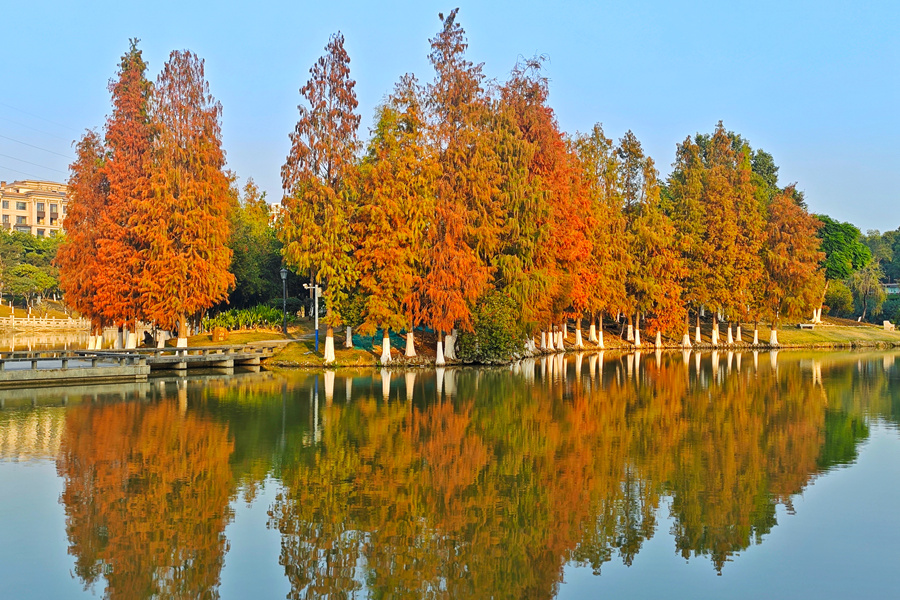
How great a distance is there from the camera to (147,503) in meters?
17.4

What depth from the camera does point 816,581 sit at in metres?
13.2

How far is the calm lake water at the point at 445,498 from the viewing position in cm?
1324

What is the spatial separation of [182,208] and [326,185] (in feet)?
28.6

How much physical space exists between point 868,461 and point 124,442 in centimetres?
2065

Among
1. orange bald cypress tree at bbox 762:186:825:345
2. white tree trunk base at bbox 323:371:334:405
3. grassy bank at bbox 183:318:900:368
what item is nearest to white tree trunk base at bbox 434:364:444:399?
grassy bank at bbox 183:318:900:368

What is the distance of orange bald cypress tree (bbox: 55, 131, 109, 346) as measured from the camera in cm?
5262

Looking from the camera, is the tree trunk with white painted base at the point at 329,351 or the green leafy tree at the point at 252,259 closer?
the tree trunk with white painted base at the point at 329,351

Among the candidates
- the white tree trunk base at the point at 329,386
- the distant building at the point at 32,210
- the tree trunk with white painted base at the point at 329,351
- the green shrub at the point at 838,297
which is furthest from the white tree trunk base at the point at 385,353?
the distant building at the point at 32,210

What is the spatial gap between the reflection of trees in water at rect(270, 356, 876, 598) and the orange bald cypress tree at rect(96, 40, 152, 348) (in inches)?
878

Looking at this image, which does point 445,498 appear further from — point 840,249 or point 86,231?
point 840,249

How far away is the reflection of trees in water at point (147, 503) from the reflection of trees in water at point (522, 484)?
150 cm

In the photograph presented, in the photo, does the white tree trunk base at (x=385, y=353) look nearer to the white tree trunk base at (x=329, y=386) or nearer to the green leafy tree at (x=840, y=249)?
the white tree trunk base at (x=329, y=386)

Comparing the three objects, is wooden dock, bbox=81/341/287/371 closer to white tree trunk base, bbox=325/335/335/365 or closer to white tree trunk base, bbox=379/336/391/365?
white tree trunk base, bbox=325/335/335/365

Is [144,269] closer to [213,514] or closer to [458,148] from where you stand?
[458,148]
